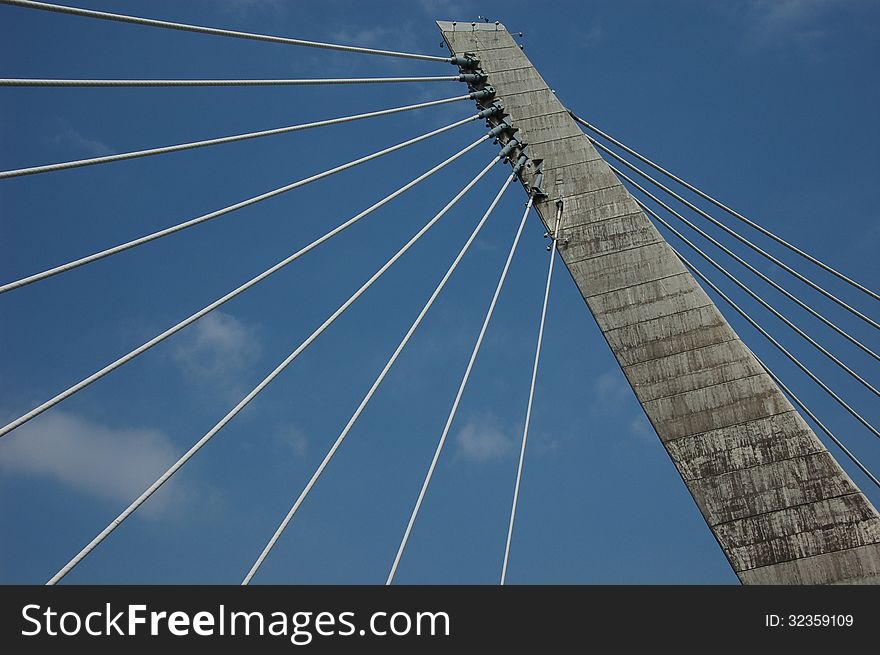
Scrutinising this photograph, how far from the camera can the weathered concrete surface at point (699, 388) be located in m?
14.0

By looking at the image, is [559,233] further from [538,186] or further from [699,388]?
[699,388]

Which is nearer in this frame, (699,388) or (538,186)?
(699,388)

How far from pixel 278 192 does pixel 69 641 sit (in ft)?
19.3

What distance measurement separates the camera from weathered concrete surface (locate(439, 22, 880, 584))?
553 inches

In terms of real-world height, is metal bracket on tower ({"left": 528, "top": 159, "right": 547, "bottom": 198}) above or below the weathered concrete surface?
above

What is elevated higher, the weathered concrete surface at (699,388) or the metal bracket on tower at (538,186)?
the metal bracket on tower at (538,186)

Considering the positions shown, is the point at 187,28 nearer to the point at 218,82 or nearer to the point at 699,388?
the point at 218,82

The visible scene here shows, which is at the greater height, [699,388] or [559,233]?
[559,233]

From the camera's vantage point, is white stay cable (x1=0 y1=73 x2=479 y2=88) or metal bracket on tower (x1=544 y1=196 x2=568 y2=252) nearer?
white stay cable (x1=0 y1=73 x2=479 y2=88)

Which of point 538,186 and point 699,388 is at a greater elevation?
point 538,186

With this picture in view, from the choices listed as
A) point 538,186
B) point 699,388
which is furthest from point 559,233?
point 699,388

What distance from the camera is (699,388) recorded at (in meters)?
14.8

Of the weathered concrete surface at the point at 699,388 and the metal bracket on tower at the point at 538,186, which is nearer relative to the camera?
the weathered concrete surface at the point at 699,388

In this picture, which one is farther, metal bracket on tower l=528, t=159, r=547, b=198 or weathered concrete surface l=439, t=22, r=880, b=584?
metal bracket on tower l=528, t=159, r=547, b=198
